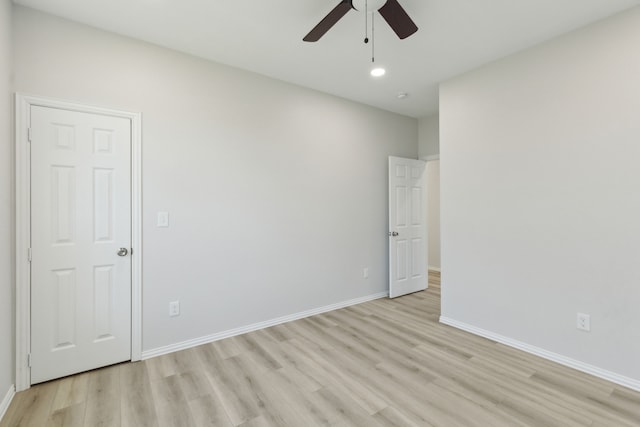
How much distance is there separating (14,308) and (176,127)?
1792 millimetres

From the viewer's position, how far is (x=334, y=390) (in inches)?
84.3

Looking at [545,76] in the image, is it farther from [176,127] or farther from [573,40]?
[176,127]

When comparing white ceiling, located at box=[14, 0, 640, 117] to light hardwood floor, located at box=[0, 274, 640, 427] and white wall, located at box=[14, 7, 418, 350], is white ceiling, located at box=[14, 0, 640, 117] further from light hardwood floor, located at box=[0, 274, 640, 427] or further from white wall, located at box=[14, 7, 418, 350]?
light hardwood floor, located at box=[0, 274, 640, 427]

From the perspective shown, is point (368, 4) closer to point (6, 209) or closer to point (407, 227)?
point (6, 209)

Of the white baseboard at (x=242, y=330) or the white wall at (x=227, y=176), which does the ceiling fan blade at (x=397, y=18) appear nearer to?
the white wall at (x=227, y=176)

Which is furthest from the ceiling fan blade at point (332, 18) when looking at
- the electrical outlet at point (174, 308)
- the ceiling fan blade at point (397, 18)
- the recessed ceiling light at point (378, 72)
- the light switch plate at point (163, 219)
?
the electrical outlet at point (174, 308)

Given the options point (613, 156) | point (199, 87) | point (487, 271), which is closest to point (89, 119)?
point (199, 87)

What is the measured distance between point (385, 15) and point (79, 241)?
9.01ft

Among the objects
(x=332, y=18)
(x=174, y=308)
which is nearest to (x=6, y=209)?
(x=174, y=308)

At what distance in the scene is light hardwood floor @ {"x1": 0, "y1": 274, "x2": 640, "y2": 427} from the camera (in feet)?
6.06

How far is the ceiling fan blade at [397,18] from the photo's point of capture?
1.74 metres

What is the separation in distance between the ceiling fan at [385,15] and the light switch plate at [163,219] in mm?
1937

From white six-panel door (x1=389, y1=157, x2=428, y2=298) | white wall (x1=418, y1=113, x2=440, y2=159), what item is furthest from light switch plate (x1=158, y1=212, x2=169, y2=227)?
white wall (x1=418, y1=113, x2=440, y2=159)

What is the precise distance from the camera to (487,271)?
3020mm
